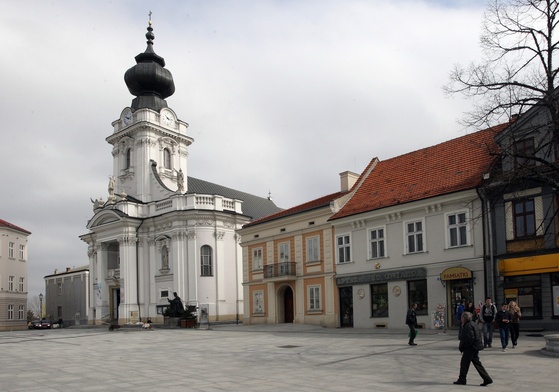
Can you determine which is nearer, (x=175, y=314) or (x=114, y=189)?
(x=175, y=314)

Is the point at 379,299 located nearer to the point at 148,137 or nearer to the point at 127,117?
the point at 148,137

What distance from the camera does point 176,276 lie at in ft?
159

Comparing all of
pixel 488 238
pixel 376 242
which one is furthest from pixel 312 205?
pixel 488 238

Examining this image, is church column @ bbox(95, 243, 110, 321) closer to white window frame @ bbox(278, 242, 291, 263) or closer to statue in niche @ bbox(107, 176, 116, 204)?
statue in niche @ bbox(107, 176, 116, 204)

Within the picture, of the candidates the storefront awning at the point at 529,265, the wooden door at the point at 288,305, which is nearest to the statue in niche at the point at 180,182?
the wooden door at the point at 288,305

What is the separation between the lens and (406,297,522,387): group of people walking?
11.5m

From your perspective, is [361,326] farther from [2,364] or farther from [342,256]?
[2,364]

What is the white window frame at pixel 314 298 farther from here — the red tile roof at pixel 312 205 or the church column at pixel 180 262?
the church column at pixel 180 262

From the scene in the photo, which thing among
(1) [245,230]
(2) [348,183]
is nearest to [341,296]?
(2) [348,183]

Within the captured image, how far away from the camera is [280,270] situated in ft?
117

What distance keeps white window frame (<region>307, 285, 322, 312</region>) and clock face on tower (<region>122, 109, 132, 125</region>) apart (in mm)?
27949

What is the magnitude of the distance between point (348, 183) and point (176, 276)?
20105 mm

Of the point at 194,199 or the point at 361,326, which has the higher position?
the point at 194,199

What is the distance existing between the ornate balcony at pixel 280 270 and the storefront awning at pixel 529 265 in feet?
44.7
